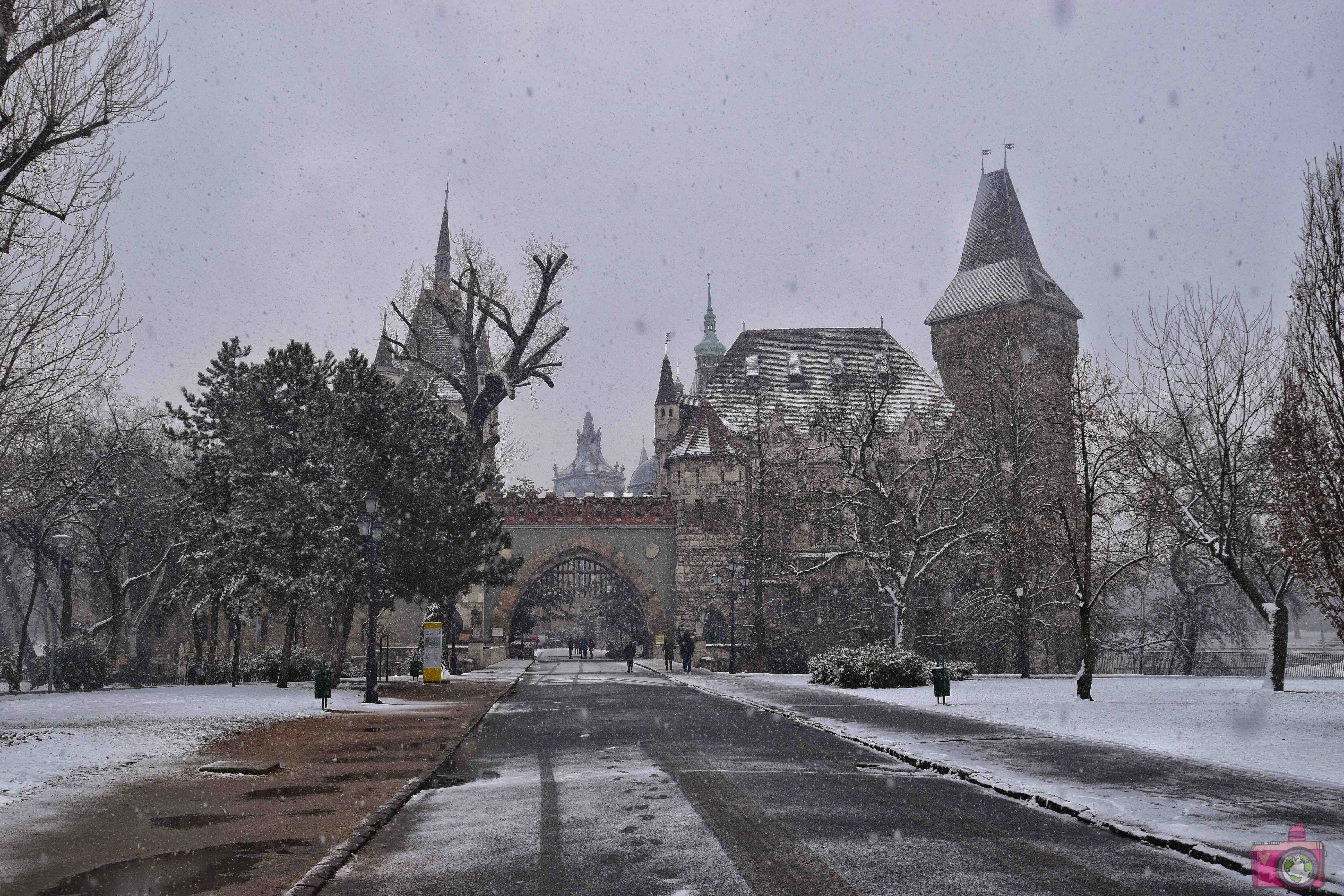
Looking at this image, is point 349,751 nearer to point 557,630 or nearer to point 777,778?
point 777,778

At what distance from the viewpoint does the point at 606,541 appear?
51.8m

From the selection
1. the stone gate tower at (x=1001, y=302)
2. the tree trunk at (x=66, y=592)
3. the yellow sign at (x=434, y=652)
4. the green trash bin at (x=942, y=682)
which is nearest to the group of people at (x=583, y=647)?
the stone gate tower at (x=1001, y=302)

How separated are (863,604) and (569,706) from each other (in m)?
30.3

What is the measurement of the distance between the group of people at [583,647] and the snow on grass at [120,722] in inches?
1505

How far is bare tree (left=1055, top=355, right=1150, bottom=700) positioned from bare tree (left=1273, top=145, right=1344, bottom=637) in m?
5.29

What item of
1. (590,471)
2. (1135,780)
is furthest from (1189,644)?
(590,471)

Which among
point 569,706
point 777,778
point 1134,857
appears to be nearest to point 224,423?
point 569,706

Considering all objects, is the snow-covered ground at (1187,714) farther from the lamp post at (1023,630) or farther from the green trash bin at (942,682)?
the lamp post at (1023,630)

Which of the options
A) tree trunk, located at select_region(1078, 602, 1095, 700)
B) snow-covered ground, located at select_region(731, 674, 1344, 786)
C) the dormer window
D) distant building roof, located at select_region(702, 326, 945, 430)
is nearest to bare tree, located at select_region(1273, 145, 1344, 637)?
snow-covered ground, located at select_region(731, 674, 1344, 786)

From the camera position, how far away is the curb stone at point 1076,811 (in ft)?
21.9

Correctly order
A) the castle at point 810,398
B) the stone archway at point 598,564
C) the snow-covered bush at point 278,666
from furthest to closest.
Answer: the stone archway at point 598,564, the castle at point 810,398, the snow-covered bush at point 278,666

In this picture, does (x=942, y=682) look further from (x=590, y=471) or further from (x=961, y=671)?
(x=590, y=471)

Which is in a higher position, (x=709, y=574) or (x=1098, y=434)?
(x=1098, y=434)

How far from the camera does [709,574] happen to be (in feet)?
170
